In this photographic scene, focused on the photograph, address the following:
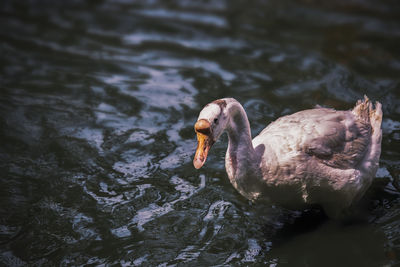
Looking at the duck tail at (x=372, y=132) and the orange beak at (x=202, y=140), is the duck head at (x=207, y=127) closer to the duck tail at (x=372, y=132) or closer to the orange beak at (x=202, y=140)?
the orange beak at (x=202, y=140)

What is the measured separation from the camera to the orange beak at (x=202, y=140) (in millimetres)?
3770

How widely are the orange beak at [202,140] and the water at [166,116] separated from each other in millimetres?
852

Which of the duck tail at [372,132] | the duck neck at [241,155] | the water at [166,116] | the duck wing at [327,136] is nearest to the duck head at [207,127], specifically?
the duck neck at [241,155]

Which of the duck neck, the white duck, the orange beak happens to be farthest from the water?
the orange beak

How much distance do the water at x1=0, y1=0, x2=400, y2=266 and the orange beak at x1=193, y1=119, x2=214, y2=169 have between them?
852 millimetres

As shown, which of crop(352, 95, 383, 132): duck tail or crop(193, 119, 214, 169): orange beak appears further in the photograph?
crop(352, 95, 383, 132): duck tail

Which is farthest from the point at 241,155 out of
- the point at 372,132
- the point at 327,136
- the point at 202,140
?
the point at 372,132

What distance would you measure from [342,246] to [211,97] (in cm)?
310

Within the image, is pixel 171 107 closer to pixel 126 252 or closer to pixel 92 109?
pixel 92 109

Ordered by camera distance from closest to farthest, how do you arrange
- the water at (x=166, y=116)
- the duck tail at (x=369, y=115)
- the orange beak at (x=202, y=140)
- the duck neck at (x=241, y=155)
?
the orange beak at (x=202, y=140), the duck neck at (x=241, y=155), the water at (x=166, y=116), the duck tail at (x=369, y=115)

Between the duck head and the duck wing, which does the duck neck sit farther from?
the duck wing

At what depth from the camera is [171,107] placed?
663cm

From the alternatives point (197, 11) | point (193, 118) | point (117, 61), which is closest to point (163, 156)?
point (193, 118)

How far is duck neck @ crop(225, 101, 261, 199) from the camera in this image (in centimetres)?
411
